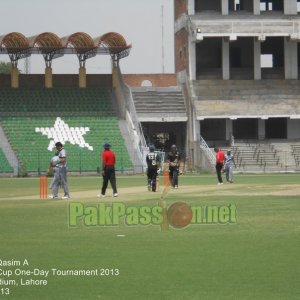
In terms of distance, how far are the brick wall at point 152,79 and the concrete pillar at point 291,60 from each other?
33.8ft

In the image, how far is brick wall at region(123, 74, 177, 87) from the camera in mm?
89750

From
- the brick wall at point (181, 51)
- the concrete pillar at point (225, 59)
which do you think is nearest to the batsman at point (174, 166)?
the concrete pillar at point (225, 59)

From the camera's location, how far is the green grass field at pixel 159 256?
588 inches

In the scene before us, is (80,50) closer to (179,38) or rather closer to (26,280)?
(179,38)

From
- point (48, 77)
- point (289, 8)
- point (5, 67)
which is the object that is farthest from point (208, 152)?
point (5, 67)

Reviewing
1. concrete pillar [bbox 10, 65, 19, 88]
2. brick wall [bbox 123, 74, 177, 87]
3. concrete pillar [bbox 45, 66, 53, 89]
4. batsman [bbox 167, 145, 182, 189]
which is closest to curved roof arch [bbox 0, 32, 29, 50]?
concrete pillar [bbox 10, 65, 19, 88]

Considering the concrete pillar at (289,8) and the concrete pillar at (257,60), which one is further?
the concrete pillar at (289,8)

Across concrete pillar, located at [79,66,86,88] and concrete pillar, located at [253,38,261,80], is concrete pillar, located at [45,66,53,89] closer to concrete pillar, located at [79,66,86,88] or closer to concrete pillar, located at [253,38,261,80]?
concrete pillar, located at [79,66,86,88]

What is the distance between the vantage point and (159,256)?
728 inches

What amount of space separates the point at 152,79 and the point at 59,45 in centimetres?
1275

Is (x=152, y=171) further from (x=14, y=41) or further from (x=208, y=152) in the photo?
(x=14, y=41)

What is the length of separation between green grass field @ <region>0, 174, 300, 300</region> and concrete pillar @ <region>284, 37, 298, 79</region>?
2189 inches

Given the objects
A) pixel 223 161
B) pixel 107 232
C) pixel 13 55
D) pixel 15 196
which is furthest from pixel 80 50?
pixel 107 232

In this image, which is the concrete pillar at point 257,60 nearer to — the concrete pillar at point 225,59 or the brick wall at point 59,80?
the concrete pillar at point 225,59
